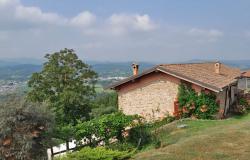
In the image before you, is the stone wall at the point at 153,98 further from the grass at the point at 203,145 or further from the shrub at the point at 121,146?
the shrub at the point at 121,146

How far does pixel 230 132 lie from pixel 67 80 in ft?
75.9

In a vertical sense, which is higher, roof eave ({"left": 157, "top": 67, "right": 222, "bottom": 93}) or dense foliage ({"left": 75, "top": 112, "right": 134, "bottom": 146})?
roof eave ({"left": 157, "top": 67, "right": 222, "bottom": 93})

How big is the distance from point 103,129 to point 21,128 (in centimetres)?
592

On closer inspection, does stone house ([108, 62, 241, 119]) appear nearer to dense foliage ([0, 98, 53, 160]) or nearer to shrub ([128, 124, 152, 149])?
shrub ([128, 124, 152, 149])

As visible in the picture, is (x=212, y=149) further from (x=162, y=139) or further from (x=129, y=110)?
(x=129, y=110)

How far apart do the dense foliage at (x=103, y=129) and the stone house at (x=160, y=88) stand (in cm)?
796

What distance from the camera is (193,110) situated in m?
28.5

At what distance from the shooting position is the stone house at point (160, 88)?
28.6 meters

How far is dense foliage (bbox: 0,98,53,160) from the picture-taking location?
A: 1581 centimetres

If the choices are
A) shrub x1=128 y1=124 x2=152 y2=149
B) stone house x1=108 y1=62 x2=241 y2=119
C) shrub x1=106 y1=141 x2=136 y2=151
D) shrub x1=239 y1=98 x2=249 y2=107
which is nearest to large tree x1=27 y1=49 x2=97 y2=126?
stone house x1=108 y1=62 x2=241 y2=119

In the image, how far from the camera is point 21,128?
52.3 feet

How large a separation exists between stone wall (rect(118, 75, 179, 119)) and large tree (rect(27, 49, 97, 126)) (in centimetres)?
921

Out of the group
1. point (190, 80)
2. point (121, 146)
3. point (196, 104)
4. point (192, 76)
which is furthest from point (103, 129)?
point (192, 76)

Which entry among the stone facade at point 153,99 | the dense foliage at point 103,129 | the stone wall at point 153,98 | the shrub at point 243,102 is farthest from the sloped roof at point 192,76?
the dense foliage at point 103,129
